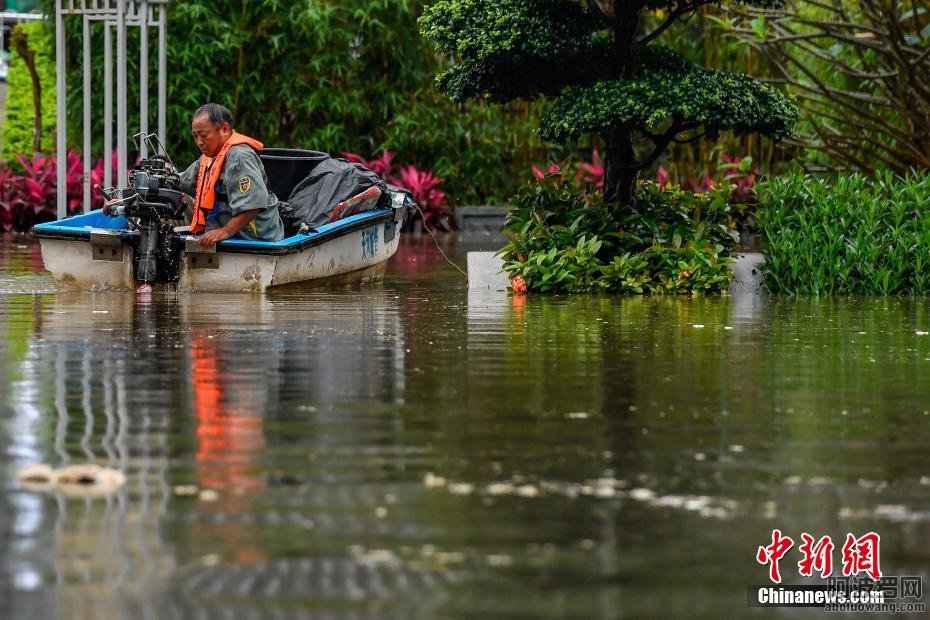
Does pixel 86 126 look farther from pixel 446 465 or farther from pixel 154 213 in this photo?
pixel 446 465

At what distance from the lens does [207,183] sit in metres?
14.6

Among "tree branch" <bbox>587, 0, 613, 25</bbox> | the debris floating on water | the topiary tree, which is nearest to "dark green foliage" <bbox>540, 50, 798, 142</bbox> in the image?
the topiary tree

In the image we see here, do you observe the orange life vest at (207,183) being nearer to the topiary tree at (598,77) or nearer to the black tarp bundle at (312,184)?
the black tarp bundle at (312,184)

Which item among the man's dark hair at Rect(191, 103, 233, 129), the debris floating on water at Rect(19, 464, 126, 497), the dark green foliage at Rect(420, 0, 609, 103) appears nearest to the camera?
the debris floating on water at Rect(19, 464, 126, 497)

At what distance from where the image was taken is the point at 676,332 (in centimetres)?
1155

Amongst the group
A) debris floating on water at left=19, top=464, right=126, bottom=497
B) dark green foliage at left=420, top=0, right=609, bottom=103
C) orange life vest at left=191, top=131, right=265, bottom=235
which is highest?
dark green foliage at left=420, top=0, right=609, bottom=103

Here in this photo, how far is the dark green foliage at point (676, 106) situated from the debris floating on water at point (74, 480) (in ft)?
31.6

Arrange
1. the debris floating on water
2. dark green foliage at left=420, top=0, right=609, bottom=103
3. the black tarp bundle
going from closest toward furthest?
the debris floating on water, dark green foliage at left=420, top=0, right=609, bottom=103, the black tarp bundle

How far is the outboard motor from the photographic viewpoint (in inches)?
567

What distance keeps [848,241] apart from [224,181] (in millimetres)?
5363

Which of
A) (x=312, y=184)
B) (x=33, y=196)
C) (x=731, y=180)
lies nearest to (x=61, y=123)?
(x=312, y=184)

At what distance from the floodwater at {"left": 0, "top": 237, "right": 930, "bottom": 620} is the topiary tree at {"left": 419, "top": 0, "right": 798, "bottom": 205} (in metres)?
4.20

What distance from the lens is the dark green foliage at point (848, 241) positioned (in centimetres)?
1583

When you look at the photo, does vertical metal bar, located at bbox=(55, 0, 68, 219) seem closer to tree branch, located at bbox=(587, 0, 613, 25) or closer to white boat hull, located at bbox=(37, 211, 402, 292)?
white boat hull, located at bbox=(37, 211, 402, 292)
